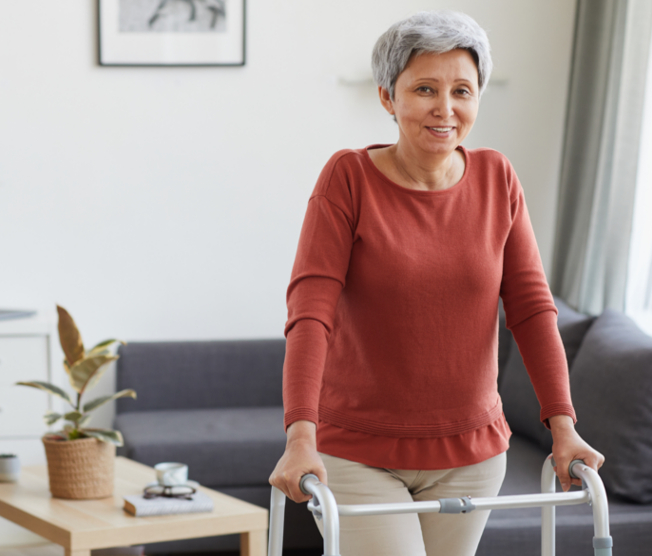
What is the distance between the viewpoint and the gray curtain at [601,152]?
9.62ft

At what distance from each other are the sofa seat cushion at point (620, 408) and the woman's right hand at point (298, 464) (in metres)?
1.40

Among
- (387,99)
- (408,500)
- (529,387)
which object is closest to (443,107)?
(387,99)

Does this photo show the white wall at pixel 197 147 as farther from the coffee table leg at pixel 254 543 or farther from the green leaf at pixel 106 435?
the coffee table leg at pixel 254 543

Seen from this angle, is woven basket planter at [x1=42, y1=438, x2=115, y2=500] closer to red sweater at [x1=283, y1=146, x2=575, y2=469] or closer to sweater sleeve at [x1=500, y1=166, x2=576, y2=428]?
red sweater at [x1=283, y1=146, x2=575, y2=469]

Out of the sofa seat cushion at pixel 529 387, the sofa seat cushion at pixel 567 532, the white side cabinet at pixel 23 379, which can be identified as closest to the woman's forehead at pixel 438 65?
the sofa seat cushion at pixel 567 532

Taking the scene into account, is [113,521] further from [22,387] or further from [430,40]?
[430,40]

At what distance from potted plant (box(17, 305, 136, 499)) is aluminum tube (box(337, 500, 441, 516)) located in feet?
4.33

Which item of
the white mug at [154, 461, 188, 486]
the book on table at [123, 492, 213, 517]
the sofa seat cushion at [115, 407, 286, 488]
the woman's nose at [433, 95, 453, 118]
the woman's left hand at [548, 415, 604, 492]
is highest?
the woman's nose at [433, 95, 453, 118]

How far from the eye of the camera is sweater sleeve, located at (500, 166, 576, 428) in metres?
1.29

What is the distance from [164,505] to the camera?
2109mm

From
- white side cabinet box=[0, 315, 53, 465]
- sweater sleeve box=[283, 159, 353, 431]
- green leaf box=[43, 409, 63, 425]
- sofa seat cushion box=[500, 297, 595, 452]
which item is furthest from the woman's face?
white side cabinet box=[0, 315, 53, 465]

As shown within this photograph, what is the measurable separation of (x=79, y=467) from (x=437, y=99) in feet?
4.95

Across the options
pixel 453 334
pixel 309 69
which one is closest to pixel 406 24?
pixel 453 334

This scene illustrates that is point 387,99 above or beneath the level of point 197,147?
above
